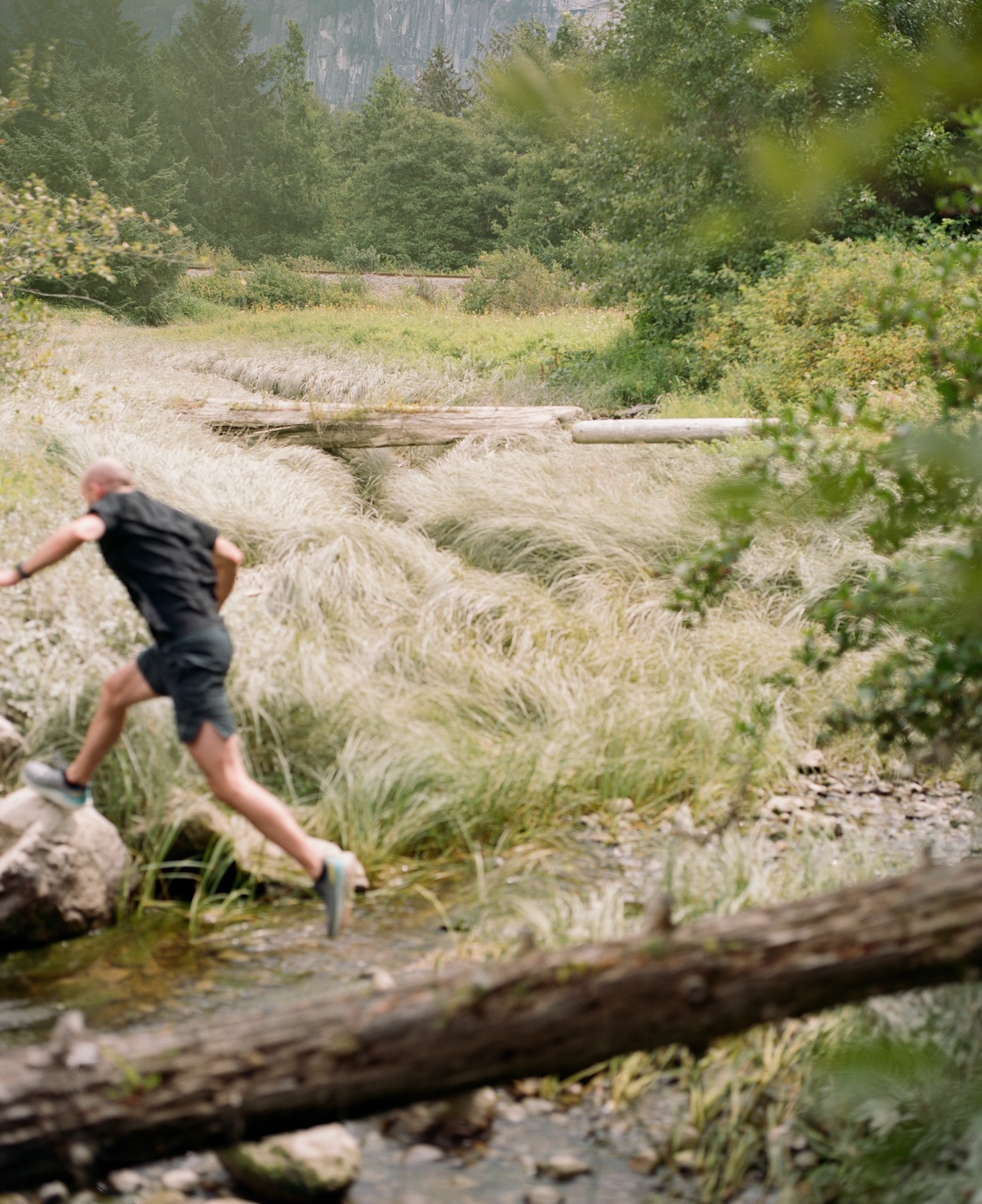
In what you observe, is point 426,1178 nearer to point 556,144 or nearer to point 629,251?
Result: point 556,144

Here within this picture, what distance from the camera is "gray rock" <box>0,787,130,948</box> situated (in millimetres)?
3902

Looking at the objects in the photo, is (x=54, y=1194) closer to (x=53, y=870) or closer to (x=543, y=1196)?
(x=543, y=1196)

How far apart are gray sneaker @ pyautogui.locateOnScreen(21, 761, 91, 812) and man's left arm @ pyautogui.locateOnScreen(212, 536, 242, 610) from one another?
853 mm

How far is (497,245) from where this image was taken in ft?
102

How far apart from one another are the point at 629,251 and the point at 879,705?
12.9 metres

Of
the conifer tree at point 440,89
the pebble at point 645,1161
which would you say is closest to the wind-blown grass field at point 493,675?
the pebble at point 645,1161

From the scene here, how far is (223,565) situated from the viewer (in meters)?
4.09

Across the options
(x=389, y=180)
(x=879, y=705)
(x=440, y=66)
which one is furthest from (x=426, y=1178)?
(x=440, y=66)

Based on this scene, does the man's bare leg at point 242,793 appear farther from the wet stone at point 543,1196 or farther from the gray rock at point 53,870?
the wet stone at point 543,1196

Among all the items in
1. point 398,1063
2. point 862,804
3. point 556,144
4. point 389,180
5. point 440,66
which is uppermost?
point 440,66

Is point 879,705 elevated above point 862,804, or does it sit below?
above

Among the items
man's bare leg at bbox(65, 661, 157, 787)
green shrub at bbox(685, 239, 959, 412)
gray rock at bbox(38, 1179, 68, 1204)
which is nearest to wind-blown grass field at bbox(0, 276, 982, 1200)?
man's bare leg at bbox(65, 661, 157, 787)

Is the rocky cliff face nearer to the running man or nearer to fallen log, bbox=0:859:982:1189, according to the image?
the running man

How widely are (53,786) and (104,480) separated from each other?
114 cm
